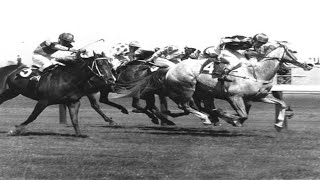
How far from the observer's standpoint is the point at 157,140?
44.5 ft

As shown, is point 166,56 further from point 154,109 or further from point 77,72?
point 77,72

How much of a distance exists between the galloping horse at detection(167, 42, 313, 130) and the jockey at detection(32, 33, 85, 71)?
2.44m

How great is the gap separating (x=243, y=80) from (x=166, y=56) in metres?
3.14

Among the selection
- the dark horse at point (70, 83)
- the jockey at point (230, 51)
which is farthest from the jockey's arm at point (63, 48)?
the jockey at point (230, 51)

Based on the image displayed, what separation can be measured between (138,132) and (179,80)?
1.49m

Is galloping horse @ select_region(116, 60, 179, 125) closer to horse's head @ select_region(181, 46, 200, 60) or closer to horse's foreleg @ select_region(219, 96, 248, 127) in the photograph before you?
horse's foreleg @ select_region(219, 96, 248, 127)

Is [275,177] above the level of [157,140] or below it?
above

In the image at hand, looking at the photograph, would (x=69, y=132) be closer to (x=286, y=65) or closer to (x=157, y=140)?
(x=157, y=140)

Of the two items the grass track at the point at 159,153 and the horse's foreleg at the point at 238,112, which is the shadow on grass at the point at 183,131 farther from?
the horse's foreleg at the point at 238,112

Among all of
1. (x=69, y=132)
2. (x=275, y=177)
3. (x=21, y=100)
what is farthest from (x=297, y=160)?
(x=21, y=100)

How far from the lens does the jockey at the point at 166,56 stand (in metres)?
17.0

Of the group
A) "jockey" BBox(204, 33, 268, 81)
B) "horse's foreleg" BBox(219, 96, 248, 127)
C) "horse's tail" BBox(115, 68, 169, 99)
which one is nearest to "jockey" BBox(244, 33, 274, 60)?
"jockey" BBox(204, 33, 268, 81)

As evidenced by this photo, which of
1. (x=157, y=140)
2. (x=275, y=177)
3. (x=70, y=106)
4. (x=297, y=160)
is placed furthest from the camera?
(x=70, y=106)

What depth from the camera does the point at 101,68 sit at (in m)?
14.3
